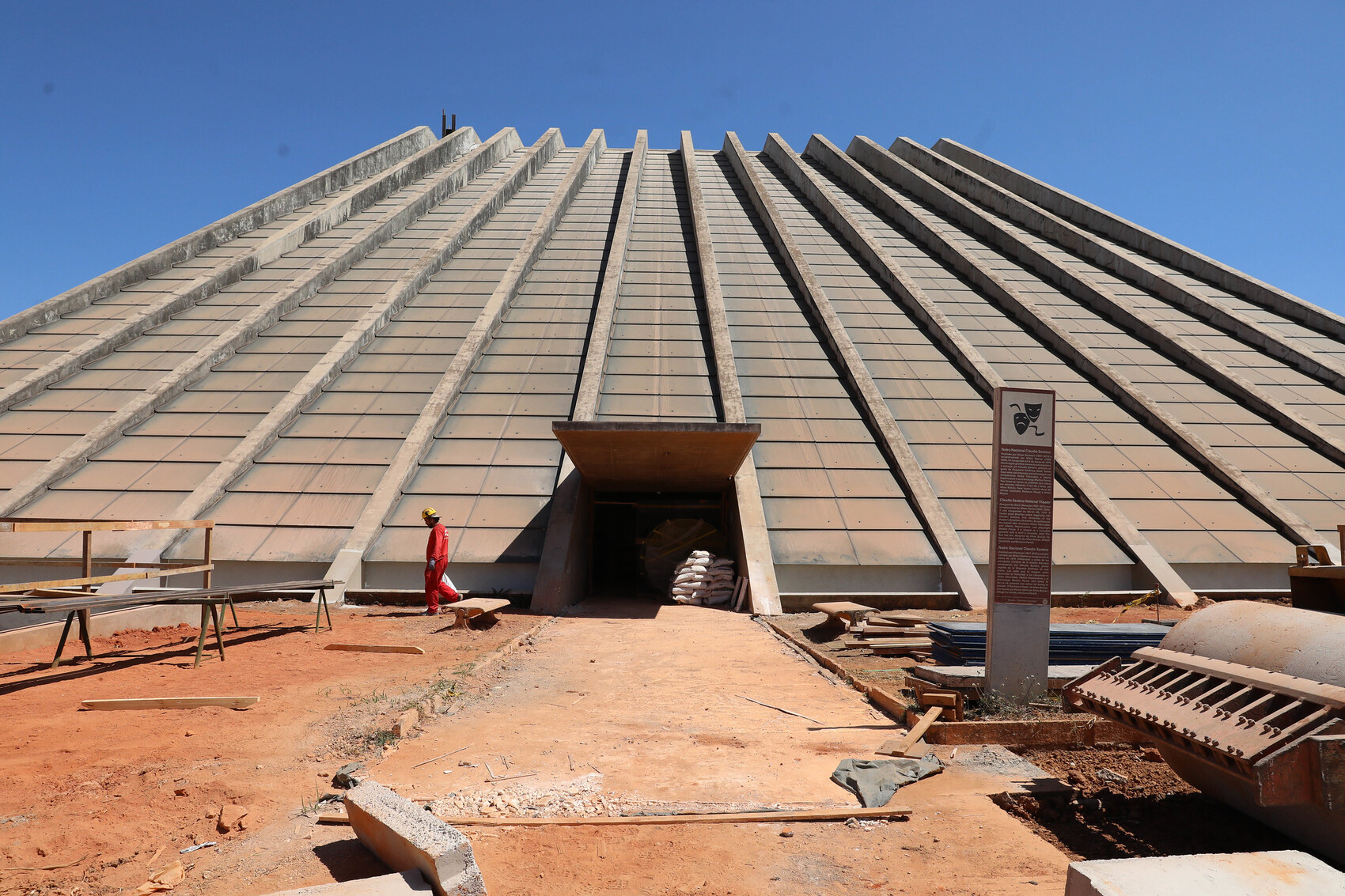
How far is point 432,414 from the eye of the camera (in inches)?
642

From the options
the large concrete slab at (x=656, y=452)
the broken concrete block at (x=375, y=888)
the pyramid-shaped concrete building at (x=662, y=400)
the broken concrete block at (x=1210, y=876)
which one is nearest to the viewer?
the broken concrete block at (x=1210, y=876)

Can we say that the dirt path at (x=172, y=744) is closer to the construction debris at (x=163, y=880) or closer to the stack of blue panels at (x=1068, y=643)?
the construction debris at (x=163, y=880)

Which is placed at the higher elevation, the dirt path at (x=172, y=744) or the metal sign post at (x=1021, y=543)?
the metal sign post at (x=1021, y=543)

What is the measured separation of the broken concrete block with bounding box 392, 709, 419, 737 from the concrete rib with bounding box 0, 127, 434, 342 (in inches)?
754

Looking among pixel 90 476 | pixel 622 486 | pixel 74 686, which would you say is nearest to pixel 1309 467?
pixel 622 486

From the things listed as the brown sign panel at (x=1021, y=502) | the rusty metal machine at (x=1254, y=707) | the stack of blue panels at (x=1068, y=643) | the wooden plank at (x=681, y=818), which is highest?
the brown sign panel at (x=1021, y=502)

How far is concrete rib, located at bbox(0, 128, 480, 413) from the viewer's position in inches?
674

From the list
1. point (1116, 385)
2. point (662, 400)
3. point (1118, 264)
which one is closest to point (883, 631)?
point (662, 400)

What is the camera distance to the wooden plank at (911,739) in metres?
5.75

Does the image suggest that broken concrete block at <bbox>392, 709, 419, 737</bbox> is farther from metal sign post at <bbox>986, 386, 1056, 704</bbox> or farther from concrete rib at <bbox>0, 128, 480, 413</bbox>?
concrete rib at <bbox>0, 128, 480, 413</bbox>

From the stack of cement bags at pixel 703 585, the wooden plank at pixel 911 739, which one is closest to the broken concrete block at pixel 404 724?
the wooden plank at pixel 911 739

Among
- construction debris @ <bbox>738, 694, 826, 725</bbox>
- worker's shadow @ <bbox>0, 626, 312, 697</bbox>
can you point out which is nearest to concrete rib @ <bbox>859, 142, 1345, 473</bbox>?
construction debris @ <bbox>738, 694, 826, 725</bbox>

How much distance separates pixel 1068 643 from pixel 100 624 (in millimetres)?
11423

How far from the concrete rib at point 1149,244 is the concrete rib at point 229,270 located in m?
23.3
